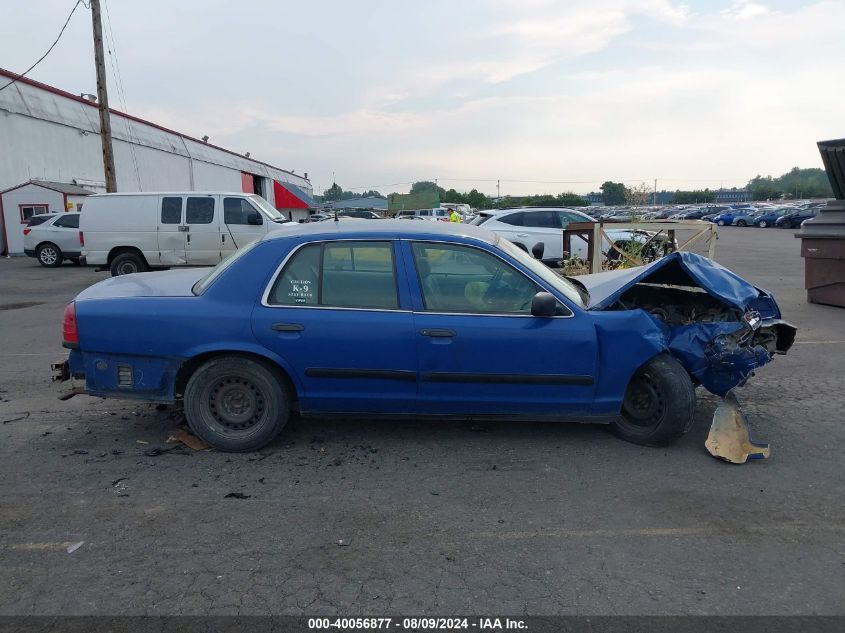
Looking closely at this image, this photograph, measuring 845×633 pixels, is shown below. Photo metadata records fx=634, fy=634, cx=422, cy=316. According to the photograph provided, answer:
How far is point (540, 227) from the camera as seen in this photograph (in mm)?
15383

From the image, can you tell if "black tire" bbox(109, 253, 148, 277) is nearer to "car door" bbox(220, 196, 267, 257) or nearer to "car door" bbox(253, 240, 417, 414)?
"car door" bbox(220, 196, 267, 257)

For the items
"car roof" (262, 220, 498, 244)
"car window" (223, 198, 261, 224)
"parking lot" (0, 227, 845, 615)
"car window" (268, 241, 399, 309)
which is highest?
"car window" (223, 198, 261, 224)

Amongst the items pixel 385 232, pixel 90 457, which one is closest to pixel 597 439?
pixel 385 232

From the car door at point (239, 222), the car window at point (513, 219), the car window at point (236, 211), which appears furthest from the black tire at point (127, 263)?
the car window at point (513, 219)

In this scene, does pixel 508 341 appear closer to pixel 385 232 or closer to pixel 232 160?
pixel 385 232

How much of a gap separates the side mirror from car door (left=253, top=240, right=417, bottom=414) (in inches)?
32.3

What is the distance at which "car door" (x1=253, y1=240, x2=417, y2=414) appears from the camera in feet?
13.9

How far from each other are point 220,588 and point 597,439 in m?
2.85

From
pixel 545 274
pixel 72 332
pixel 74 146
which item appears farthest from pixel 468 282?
pixel 74 146

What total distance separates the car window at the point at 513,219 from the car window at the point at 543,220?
0.33 feet

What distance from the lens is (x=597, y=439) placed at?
4672 mm

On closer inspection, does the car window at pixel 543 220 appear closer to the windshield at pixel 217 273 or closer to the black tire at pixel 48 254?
the windshield at pixel 217 273

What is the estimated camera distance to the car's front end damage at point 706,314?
4516 millimetres

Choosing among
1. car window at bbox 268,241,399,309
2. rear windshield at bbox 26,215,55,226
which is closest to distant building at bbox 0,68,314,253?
rear windshield at bbox 26,215,55,226
